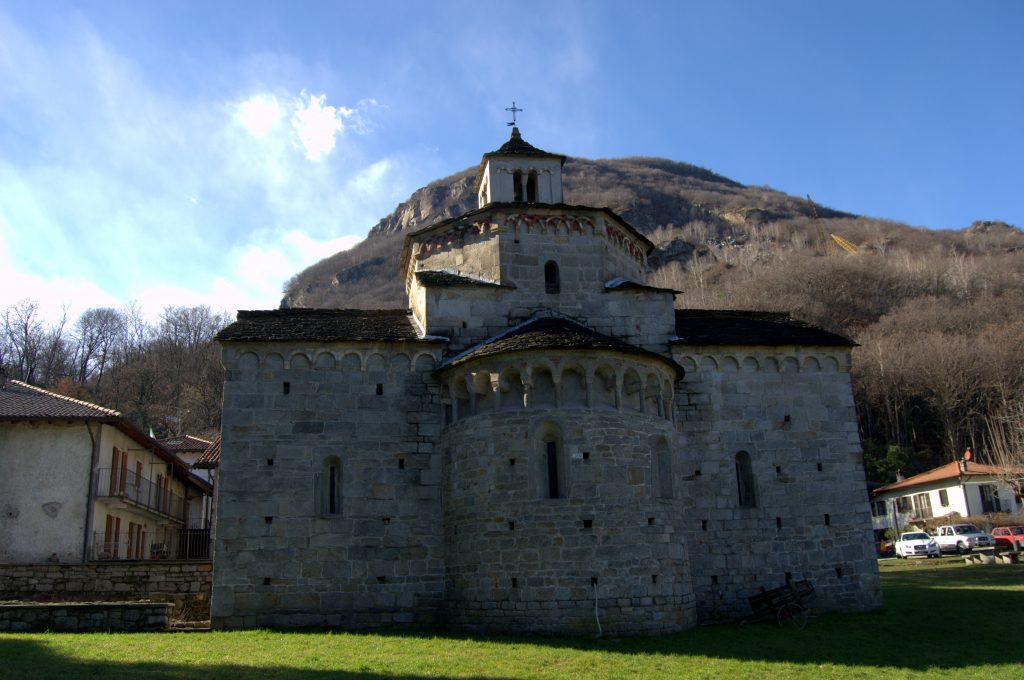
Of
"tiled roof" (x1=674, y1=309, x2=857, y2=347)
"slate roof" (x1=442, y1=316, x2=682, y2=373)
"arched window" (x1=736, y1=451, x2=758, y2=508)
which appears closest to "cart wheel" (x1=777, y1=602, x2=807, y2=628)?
"arched window" (x1=736, y1=451, x2=758, y2=508)

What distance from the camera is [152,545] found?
92.0 feet

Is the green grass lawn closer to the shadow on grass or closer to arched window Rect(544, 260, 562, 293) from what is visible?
the shadow on grass

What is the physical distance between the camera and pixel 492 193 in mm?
20656

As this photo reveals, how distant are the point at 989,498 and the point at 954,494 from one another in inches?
73.8

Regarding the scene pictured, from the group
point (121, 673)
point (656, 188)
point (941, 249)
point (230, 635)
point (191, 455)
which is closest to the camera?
point (121, 673)

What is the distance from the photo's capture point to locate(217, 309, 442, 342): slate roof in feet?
57.8

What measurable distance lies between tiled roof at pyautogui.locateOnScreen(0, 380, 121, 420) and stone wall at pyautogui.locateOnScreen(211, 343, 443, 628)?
730 cm

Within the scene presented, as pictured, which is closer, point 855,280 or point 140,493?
point 140,493

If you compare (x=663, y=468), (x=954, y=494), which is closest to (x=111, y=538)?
(x=663, y=468)

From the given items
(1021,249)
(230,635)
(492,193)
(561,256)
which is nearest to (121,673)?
(230,635)

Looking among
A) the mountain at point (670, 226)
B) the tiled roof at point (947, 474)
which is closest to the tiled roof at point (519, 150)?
the tiled roof at point (947, 474)

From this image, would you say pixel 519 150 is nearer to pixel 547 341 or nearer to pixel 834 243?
pixel 547 341

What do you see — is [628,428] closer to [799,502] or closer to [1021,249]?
[799,502]

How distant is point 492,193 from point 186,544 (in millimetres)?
20400
